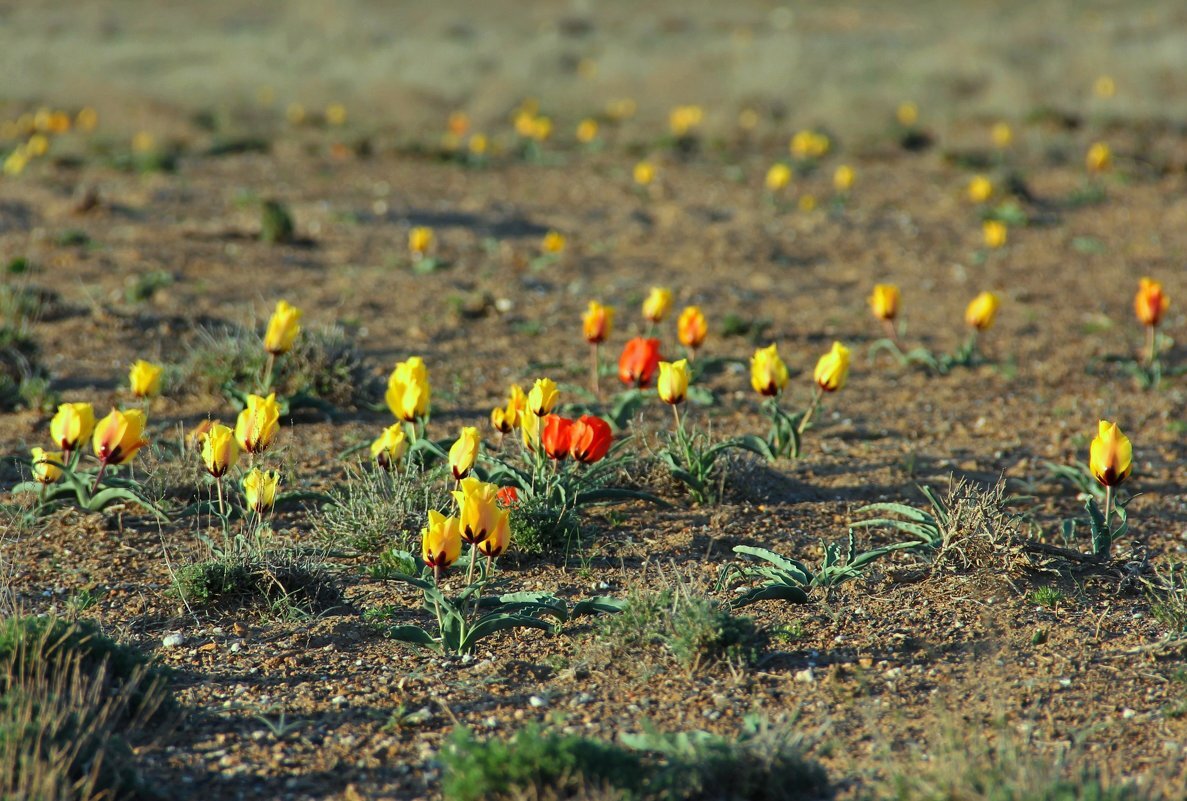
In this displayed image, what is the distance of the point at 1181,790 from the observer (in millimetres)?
2945

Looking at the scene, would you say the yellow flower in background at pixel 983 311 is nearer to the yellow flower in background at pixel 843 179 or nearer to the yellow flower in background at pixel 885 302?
the yellow flower in background at pixel 885 302

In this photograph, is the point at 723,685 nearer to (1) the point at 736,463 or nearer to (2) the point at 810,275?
(1) the point at 736,463

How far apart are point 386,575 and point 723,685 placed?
129 centimetres

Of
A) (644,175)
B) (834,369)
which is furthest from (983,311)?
(644,175)

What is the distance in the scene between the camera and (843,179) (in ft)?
38.2

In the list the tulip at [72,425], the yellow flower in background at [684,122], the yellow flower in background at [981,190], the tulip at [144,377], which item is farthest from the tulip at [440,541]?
the yellow flower in background at [684,122]

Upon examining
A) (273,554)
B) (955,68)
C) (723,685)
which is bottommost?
(723,685)

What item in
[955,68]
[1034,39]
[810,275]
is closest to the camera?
[810,275]

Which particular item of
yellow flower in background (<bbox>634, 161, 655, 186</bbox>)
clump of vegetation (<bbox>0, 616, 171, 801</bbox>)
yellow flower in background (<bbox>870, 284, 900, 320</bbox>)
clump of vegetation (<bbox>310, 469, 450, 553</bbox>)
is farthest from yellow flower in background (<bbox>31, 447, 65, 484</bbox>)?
yellow flower in background (<bbox>634, 161, 655, 186</bbox>)

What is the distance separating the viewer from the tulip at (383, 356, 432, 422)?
4535 millimetres

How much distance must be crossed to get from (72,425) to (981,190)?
30.2ft

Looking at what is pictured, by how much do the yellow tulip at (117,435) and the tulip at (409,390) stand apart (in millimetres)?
893

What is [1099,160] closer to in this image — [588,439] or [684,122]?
[684,122]

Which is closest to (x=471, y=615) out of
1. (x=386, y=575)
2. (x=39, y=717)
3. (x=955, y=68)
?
(x=386, y=575)
